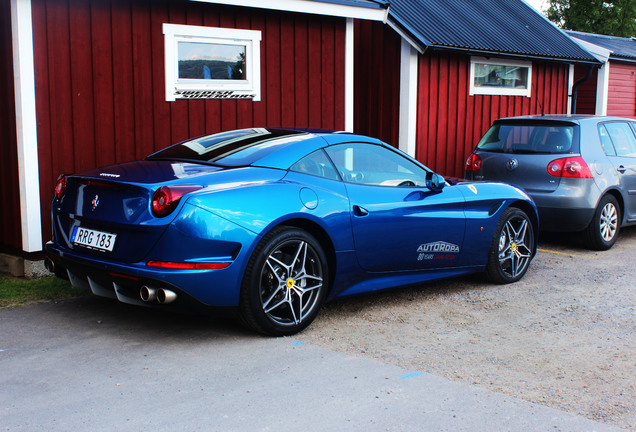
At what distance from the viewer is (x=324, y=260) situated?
16.6ft

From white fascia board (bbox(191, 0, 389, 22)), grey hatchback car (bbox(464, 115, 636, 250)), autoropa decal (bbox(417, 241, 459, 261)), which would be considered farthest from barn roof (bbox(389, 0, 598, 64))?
autoropa decal (bbox(417, 241, 459, 261))

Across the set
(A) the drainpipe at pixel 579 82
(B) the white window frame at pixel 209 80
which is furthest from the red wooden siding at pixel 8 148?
(A) the drainpipe at pixel 579 82

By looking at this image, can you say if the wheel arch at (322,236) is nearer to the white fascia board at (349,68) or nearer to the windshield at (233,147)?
the windshield at (233,147)

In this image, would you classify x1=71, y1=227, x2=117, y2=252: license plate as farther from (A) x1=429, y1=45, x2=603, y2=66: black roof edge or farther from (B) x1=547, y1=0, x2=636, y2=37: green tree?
(B) x1=547, y1=0, x2=636, y2=37: green tree

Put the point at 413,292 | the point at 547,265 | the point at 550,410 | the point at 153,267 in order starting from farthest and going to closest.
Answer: the point at 547,265
the point at 413,292
the point at 153,267
the point at 550,410

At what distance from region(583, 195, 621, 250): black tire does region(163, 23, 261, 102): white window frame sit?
166 inches

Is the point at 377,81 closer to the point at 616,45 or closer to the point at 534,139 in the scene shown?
the point at 534,139

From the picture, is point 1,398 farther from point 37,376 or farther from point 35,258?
point 35,258

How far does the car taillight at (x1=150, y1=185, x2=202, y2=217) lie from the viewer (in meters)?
4.45

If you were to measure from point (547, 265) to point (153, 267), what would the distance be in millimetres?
4621

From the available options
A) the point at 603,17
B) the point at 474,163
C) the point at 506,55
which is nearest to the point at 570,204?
the point at 474,163

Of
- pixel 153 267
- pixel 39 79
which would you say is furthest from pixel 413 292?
pixel 39 79

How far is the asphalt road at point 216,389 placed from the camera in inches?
138

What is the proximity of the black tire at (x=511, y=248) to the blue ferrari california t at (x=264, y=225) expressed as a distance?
265mm
